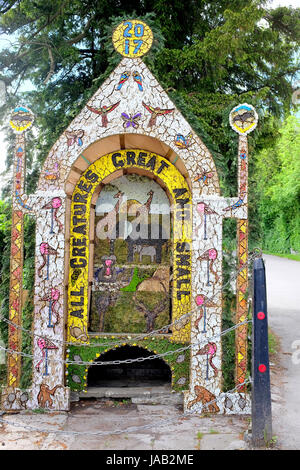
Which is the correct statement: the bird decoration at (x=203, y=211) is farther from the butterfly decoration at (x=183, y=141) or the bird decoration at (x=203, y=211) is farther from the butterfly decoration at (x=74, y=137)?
the butterfly decoration at (x=74, y=137)

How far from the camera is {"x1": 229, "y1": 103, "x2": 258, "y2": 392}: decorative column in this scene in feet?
18.6

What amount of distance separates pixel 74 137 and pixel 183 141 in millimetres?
1475

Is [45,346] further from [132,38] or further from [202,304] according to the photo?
[132,38]

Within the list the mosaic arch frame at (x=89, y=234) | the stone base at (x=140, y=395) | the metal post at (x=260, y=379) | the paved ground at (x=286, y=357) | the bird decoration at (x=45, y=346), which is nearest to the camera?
the metal post at (x=260, y=379)

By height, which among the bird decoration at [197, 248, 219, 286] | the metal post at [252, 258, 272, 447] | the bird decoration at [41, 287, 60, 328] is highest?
the bird decoration at [197, 248, 219, 286]

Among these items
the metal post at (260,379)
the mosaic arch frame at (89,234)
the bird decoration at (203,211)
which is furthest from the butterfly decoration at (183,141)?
the metal post at (260,379)

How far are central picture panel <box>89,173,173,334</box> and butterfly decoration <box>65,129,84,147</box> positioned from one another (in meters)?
1.09

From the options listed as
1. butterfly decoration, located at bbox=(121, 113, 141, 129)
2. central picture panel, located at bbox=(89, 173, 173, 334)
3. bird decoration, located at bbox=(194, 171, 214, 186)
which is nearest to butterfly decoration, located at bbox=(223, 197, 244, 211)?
bird decoration, located at bbox=(194, 171, 214, 186)

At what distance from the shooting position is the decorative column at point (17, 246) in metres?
5.66

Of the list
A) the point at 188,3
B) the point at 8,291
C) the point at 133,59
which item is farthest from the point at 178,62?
the point at 8,291

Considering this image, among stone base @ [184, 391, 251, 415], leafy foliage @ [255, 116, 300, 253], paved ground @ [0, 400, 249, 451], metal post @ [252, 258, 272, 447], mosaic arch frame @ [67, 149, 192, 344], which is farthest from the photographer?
leafy foliage @ [255, 116, 300, 253]

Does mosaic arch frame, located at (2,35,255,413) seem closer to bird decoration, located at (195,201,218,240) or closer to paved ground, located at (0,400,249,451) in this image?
bird decoration, located at (195,201,218,240)

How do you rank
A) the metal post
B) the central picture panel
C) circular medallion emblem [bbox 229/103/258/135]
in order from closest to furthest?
the metal post, circular medallion emblem [bbox 229/103/258/135], the central picture panel

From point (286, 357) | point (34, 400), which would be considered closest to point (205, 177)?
point (34, 400)
